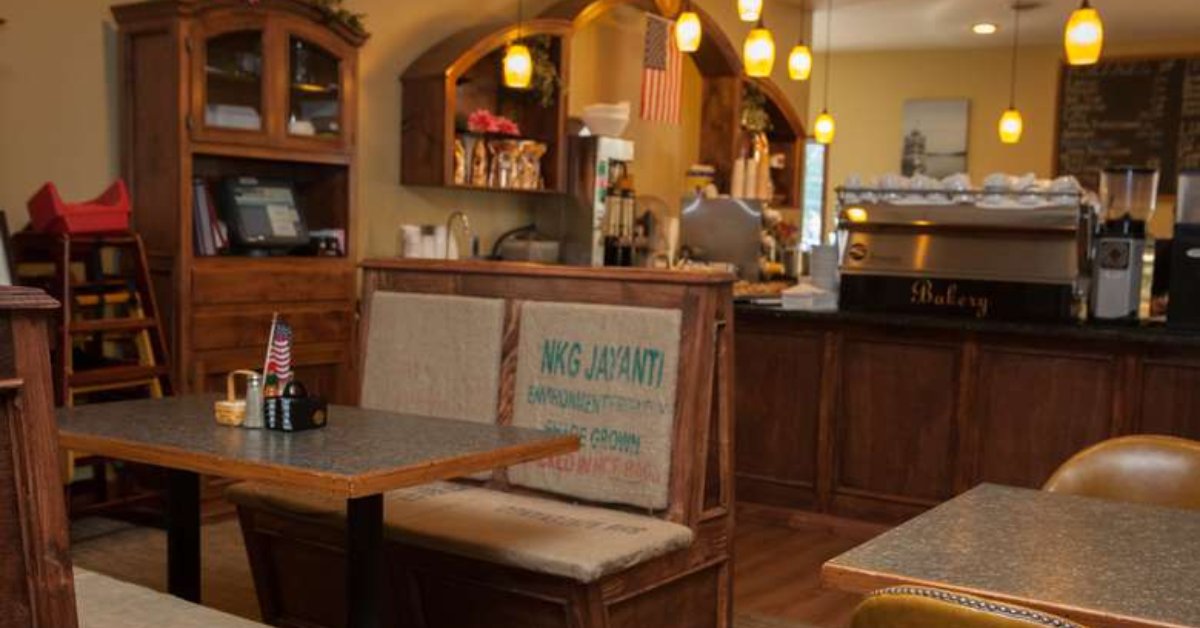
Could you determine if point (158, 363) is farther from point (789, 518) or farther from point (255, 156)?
point (789, 518)

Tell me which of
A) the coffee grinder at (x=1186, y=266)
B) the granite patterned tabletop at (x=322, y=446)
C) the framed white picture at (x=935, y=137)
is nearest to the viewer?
the granite patterned tabletop at (x=322, y=446)

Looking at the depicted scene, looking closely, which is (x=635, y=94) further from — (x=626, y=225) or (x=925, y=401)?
(x=925, y=401)

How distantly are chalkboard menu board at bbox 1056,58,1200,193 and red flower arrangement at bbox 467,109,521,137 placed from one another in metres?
6.11

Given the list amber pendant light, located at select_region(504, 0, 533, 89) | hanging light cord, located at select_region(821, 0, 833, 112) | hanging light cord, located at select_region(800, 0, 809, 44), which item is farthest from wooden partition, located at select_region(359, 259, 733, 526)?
hanging light cord, located at select_region(821, 0, 833, 112)

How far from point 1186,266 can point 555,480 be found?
2625 mm

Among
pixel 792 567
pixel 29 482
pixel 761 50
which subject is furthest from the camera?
pixel 761 50

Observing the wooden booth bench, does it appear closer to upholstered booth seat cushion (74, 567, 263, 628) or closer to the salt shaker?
the salt shaker

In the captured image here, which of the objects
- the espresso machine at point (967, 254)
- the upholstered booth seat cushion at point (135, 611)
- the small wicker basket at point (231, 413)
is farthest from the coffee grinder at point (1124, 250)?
the upholstered booth seat cushion at point (135, 611)

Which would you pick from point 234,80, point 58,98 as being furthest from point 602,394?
point 58,98

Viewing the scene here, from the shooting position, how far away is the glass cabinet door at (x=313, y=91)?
5.17 metres

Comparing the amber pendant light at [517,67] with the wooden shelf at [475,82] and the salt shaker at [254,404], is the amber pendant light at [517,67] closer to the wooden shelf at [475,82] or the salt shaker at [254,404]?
the wooden shelf at [475,82]

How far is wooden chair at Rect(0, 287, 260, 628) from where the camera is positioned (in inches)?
55.2

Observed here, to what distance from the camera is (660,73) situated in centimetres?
705

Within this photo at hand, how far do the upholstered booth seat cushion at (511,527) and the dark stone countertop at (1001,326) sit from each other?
1987 millimetres
